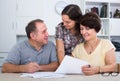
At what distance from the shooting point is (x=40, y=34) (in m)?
2.25

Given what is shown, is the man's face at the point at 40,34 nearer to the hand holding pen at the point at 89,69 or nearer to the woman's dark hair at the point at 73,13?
the woman's dark hair at the point at 73,13

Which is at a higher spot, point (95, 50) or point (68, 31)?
point (68, 31)

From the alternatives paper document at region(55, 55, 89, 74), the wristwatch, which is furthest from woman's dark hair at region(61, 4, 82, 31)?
the wristwatch

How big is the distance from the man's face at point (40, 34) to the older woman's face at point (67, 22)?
194mm

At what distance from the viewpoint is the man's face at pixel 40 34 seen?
222 centimetres

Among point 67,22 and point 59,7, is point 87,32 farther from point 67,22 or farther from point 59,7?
point 59,7

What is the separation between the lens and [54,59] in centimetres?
228

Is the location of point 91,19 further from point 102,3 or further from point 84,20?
point 102,3

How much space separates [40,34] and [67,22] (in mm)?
262

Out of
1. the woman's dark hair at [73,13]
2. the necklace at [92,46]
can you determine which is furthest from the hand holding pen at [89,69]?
the woman's dark hair at [73,13]

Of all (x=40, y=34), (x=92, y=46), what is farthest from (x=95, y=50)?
(x=40, y=34)

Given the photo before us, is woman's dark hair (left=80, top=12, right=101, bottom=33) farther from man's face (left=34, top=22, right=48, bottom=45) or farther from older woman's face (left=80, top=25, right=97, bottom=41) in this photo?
man's face (left=34, top=22, right=48, bottom=45)

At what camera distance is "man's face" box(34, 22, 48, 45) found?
7.30 feet

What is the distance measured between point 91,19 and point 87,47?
0.87 ft
